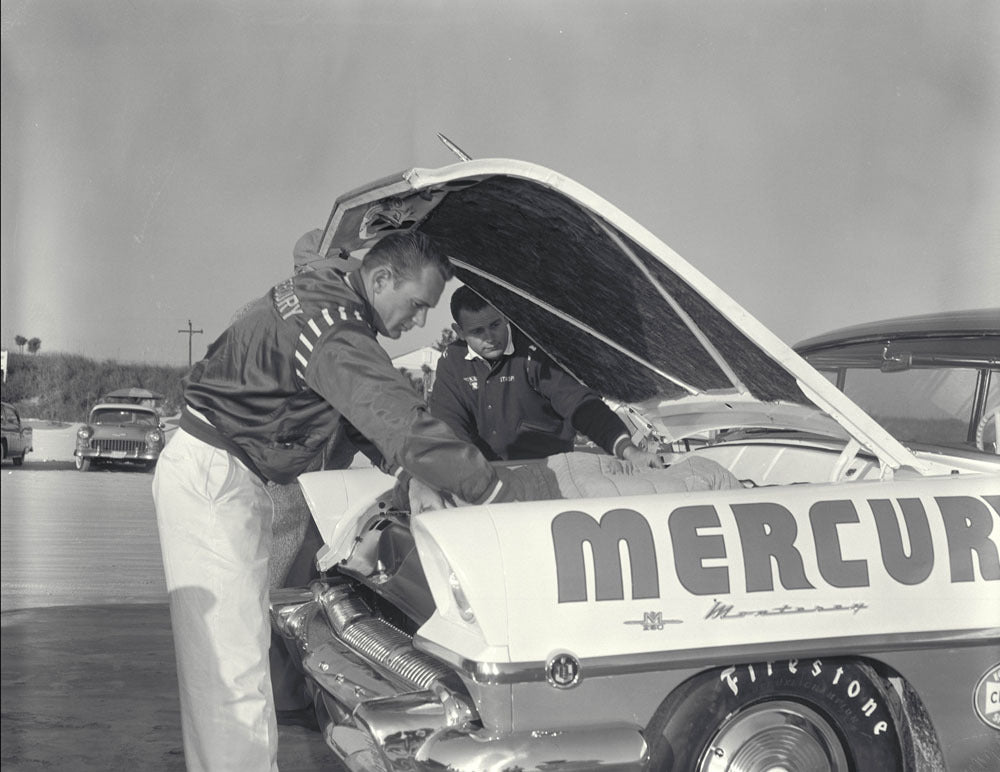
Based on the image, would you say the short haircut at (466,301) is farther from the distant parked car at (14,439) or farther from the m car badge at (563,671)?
the distant parked car at (14,439)

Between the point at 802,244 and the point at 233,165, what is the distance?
3546mm

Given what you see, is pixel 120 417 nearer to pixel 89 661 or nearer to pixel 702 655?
pixel 89 661

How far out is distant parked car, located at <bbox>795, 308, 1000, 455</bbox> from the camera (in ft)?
10.6

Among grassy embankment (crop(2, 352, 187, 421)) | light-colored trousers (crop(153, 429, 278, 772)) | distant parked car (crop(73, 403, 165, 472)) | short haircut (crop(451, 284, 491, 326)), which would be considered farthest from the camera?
distant parked car (crop(73, 403, 165, 472))

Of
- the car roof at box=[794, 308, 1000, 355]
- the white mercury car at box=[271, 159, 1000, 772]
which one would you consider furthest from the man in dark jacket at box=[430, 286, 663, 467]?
the white mercury car at box=[271, 159, 1000, 772]

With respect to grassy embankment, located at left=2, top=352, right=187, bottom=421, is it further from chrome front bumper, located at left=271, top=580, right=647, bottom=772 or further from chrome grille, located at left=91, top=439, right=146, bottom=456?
chrome front bumper, located at left=271, top=580, right=647, bottom=772

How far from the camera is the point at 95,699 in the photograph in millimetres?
4141

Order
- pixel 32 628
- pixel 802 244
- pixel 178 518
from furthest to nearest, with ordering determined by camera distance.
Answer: pixel 802 244, pixel 32 628, pixel 178 518

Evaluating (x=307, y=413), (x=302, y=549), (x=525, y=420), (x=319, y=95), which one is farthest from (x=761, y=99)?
(x=307, y=413)

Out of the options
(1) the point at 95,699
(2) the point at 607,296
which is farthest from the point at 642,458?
(1) the point at 95,699

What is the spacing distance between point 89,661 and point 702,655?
3455mm

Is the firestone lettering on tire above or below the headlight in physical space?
below

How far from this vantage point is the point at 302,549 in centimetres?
393

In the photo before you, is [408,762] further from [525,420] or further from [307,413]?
[525,420]
